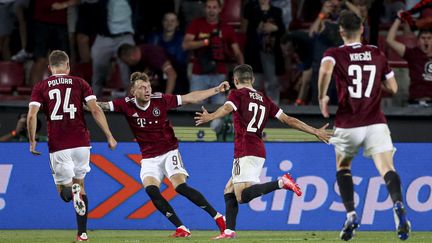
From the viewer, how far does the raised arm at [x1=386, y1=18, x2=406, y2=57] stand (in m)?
18.9

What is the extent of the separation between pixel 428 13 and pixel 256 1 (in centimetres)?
292

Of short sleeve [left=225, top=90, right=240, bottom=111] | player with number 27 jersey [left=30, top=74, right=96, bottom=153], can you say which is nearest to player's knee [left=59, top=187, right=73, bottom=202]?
player with number 27 jersey [left=30, top=74, right=96, bottom=153]

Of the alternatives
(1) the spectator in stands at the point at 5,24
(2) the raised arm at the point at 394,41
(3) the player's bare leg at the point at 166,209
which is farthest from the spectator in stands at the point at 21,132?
(2) the raised arm at the point at 394,41

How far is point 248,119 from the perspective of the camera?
48.4ft

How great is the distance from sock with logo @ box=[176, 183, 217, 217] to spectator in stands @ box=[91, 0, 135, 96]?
17.1 ft

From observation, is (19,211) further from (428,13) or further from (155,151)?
(428,13)

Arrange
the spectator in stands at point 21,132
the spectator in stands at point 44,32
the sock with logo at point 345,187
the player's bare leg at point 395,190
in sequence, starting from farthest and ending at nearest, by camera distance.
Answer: the spectator in stands at point 44,32 → the spectator in stands at point 21,132 → the sock with logo at point 345,187 → the player's bare leg at point 395,190

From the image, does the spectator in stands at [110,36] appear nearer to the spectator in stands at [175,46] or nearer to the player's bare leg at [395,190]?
the spectator in stands at [175,46]

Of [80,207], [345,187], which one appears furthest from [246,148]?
[345,187]

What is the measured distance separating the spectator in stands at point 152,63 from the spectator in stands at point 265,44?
4.64ft

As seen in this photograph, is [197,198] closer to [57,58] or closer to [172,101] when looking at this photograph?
[172,101]

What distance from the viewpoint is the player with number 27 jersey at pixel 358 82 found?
39.0ft

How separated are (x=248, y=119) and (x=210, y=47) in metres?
5.11

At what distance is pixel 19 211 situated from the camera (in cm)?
1784
